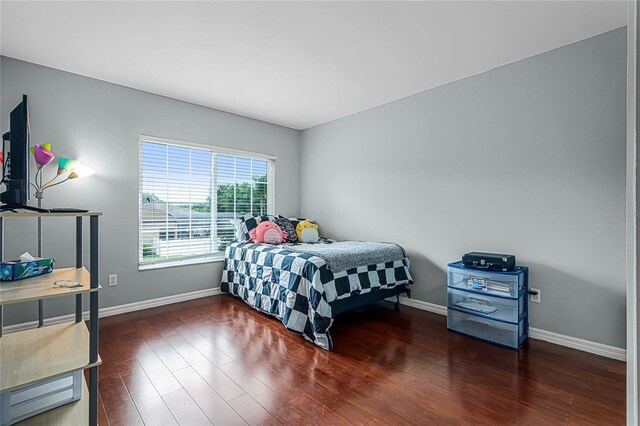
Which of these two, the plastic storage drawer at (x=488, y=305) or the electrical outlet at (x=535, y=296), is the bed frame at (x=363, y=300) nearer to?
the plastic storage drawer at (x=488, y=305)

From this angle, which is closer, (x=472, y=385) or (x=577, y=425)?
(x=577, y=425)

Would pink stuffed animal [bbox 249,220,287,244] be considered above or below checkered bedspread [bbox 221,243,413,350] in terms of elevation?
above

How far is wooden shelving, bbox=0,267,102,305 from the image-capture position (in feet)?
3.69

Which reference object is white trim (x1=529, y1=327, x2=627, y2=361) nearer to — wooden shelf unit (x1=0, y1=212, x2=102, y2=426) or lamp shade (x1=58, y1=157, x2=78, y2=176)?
wooden shelf unit (x1=0, y1=212, x2=102, y2=426)

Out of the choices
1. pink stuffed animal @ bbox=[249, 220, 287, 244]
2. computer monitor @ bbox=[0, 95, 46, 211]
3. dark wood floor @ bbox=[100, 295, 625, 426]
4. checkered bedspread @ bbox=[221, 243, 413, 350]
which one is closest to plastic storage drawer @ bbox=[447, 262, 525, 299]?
dark wood floor @ bbox=[100, 295, 625, 426]

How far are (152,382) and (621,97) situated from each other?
3.68 metres

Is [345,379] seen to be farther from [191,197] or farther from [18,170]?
[191,197]

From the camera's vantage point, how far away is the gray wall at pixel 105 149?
270 centimetres

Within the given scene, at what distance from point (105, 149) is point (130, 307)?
5.37ft

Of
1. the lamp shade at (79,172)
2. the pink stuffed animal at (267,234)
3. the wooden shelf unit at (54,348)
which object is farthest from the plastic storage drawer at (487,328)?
the lamp shade at (79,172)

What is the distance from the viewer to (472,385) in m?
1.91

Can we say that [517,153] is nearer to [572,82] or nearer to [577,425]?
[572,82]

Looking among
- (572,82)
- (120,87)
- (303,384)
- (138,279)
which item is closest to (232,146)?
(120,87)

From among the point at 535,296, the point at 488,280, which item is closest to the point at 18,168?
the point at 488,280
